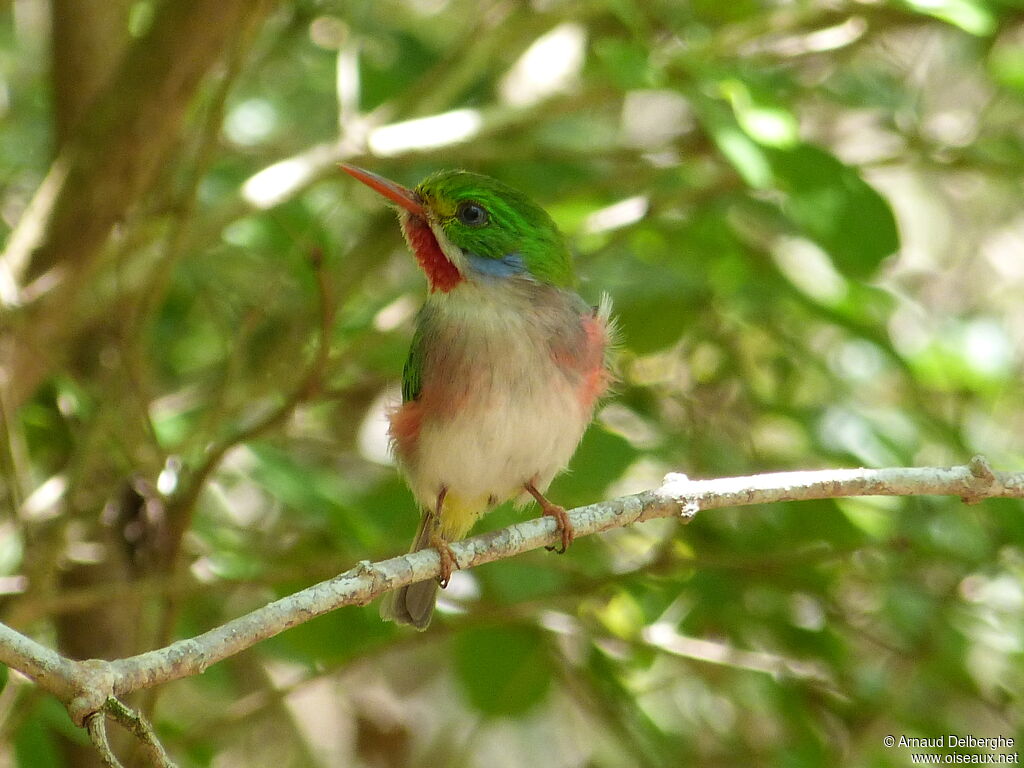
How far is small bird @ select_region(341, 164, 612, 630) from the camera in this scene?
12.2 feet

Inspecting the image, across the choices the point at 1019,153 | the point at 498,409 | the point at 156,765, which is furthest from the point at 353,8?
the point at 156,765

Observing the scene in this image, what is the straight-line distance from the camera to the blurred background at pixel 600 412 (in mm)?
3904

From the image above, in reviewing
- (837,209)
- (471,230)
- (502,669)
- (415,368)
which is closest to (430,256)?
(471,230)

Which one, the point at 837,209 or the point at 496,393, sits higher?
the point at 837,209

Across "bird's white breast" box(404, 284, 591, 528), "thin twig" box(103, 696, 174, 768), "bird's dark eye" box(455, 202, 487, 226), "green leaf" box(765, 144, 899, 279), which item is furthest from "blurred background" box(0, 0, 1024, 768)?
"thin twig" box(103, 696, 174, 768)

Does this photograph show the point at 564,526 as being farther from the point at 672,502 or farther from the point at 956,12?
the point at 956,12

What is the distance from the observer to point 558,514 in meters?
3.51

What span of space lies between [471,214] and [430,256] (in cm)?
19

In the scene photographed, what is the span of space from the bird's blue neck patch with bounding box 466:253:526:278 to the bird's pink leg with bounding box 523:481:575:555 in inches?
26.8

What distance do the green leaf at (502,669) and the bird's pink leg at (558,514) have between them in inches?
33.1

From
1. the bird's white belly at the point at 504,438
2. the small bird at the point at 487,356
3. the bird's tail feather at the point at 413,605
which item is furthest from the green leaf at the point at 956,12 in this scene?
the bird's tail feather at the point at 413,605

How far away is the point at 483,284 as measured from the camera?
390 cm

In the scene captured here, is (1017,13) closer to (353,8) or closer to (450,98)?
(450,98)

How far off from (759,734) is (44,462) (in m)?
3.47
